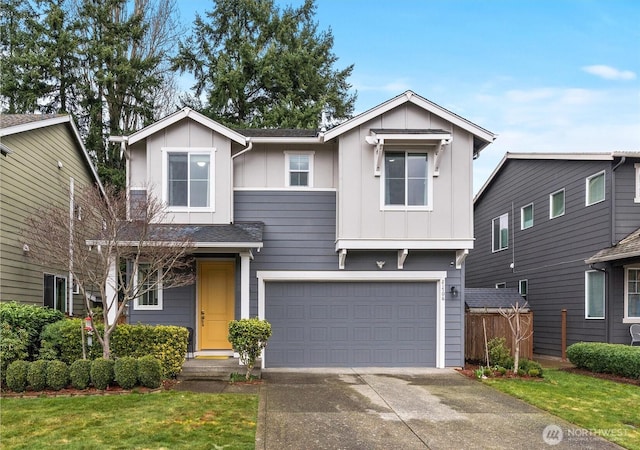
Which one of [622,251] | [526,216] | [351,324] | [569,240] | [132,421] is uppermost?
[526,216]

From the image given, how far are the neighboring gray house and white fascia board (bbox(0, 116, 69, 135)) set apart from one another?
14320 millimetres

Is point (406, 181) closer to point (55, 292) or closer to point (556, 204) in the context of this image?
point (556, 204)

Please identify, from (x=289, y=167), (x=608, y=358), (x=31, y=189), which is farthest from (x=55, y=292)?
(x=608, y=358)

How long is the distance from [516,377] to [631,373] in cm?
249

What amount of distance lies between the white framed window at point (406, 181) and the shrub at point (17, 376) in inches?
299

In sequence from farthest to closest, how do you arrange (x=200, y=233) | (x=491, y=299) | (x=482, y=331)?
(x=491, y=299)
(x=482, y=331)
(x=200, y=233)

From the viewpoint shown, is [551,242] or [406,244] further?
[551,242]

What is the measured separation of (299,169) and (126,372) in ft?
19.8

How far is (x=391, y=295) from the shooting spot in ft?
41.6

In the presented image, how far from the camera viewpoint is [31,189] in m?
13.8

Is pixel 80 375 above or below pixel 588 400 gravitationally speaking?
above

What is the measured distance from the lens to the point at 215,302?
12.3 meters

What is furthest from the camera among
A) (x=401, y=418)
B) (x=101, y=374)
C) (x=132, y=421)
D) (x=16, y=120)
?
(x=16, y=120)

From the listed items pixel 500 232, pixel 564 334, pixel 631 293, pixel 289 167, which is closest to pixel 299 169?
pixel 289 167
